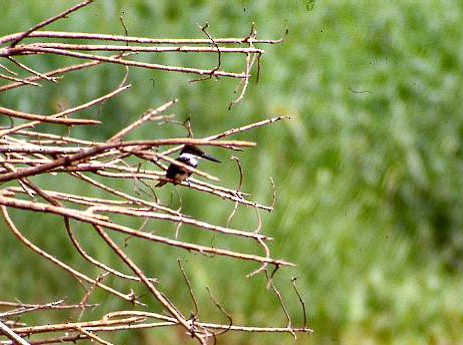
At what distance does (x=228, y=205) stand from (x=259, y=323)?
0.44 meters

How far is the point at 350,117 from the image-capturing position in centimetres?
469

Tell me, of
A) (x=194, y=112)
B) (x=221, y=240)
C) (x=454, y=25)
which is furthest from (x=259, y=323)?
(x=454, y=25)

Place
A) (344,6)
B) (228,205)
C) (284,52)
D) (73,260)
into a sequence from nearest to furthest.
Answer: (73,260) → (228,205) → (344,6) → (284,52)

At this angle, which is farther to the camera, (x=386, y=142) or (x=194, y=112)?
(x=386, y=142)

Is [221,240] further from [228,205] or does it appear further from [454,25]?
[454,25]

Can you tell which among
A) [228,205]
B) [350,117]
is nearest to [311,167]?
[350,117]

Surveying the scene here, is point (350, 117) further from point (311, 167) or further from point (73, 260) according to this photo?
point (73, 260)

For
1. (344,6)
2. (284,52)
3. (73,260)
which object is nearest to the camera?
(73,260)

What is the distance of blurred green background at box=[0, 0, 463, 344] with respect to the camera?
149 inches

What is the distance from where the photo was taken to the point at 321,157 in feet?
14.9

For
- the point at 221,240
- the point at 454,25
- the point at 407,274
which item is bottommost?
the point at 221,240

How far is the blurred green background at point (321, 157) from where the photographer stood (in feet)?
12.4

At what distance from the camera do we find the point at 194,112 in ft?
14.1

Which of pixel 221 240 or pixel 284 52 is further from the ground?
pixel 284 52
